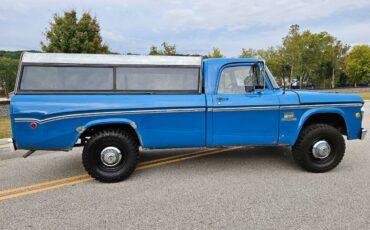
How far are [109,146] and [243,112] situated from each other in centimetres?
223

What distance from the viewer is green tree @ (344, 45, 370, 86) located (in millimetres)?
51094

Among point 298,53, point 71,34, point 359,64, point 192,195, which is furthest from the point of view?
point 359,64

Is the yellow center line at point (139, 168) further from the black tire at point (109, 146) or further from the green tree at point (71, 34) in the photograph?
the green tree at point (71, 34)

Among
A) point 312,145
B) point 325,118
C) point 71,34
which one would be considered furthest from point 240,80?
point 71,34

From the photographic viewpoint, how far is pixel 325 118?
496cm

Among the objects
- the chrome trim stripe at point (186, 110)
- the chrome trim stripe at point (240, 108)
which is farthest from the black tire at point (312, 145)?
the chrome trim stripe at point (240, 108)

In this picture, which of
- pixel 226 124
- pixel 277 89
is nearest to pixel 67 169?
pixel 226 124

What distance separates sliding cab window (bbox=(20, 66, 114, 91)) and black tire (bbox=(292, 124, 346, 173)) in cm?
331

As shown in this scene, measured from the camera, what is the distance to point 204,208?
3.41 m

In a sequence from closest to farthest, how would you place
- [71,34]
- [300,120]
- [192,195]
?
[192,195] → [300,120] → [71,34]

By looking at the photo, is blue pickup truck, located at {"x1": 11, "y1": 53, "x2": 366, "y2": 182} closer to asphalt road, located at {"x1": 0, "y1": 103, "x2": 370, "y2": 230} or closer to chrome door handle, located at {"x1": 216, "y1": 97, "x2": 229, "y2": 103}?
chrome door handle, located at {"x1": 216, "y1": 97, "x2": 229, "y2": 103}

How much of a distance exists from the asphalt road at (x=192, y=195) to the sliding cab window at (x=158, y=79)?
4.84 feet

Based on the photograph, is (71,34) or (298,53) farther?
(298,53)

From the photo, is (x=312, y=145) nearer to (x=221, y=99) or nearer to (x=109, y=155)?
(x=221, y=99)
